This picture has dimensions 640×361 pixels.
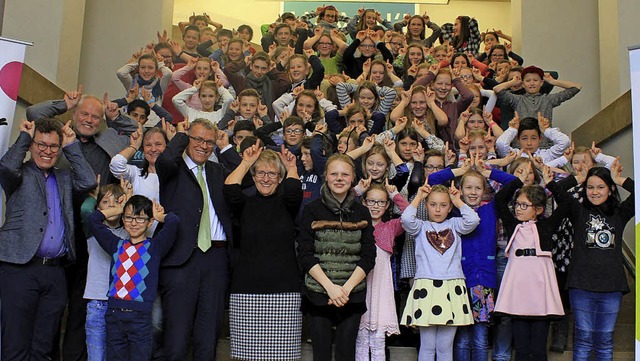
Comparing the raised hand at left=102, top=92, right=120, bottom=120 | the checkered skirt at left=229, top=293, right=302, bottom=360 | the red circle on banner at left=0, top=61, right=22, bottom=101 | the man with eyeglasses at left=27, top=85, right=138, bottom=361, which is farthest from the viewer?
the raised hand at left=102, top=92, right=120, bottom=120

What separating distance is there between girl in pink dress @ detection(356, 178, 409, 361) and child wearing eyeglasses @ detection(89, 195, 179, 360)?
1.29 m

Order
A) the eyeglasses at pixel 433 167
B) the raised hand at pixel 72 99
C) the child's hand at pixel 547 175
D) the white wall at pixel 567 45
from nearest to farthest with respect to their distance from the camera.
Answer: the child's hand at pixel 547 175
the raised hand at pixel 72 99
the eyeglasses at pixel 433 167
the white wall at pixel 567 45

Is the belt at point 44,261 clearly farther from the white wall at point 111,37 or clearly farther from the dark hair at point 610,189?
the white wall at point 111,37

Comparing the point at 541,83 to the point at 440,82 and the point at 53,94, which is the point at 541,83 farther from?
the point at 53,94

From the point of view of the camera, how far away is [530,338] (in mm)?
4496

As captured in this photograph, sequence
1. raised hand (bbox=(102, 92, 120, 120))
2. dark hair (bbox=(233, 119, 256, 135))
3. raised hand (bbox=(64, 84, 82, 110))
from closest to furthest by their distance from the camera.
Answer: raised hand (bbox=(64, 84, 82, 110)), raised hand (bbox=(102, 92, 120, 120)), dark hair (bbox=(233, 119, 256, 135))

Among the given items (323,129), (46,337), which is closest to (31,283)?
(46,337)

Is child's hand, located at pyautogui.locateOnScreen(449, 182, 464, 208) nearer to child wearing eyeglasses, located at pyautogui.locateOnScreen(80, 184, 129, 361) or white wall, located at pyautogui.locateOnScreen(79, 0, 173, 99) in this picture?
child wearing eyeglasses, located at pyautogui.locateOnScreen(80, 184, 129, 361)

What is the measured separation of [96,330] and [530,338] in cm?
268

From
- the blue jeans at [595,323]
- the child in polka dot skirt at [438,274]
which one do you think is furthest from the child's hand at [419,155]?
the blue jeans at [595,323]

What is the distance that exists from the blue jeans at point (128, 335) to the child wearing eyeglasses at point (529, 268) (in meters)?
2.16

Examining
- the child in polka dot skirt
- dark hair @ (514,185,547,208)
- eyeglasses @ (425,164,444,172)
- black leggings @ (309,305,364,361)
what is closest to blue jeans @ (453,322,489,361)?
the child in polka dot skirt

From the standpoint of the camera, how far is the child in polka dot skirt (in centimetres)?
444

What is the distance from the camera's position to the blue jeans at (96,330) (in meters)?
4.31
